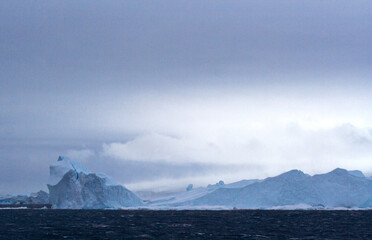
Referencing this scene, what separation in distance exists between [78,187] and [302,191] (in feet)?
112

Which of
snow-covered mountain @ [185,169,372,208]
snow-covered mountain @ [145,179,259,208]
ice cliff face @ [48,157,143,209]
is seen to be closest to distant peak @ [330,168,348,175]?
snow-covered mountain @ [185,169,372,208]

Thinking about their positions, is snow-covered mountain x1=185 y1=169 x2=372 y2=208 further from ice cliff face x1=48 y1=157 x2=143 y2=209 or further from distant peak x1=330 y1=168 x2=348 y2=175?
ice cliff face x1=48 y1=157 x2=143 y2=209

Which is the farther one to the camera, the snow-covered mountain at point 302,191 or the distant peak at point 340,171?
the distant peak at point 340,171

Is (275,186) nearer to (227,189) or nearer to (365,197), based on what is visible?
(227,189)

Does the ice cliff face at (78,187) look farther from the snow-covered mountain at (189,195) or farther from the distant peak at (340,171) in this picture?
the distant peak at (340,171)

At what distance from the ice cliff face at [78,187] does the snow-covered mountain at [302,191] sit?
20029 millimetres

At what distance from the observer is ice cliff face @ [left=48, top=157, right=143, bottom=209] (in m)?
79.3

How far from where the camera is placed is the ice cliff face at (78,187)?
3123 inches

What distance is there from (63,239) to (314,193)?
54.8 meters

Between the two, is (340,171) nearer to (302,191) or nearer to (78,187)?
(302,191)

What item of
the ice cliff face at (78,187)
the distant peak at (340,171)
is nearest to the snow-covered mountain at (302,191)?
the distant peak at (340,171)

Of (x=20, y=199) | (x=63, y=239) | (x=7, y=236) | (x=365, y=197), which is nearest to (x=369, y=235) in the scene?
(x=63, y=239)

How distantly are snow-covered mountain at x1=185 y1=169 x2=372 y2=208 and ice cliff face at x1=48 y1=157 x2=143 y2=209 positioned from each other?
2003 centimetres

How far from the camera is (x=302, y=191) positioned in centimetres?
8244
